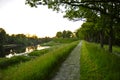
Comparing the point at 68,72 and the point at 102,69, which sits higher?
the point at 102,69

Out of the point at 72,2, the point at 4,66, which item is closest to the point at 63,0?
the point at 72,2

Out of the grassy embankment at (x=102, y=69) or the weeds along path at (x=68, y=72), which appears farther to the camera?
the weeds along path at (x=68, y=72)

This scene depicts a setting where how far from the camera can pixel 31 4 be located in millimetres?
13836

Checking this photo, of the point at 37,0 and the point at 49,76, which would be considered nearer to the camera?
the point at 37,0

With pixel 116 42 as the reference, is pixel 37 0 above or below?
above

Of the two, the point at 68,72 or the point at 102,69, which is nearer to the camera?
the point at 102,69

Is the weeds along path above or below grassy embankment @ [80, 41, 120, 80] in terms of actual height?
below

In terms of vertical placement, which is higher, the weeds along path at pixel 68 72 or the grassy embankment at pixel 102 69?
the grassy embankment at pixel 102 69

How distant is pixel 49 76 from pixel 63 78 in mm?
1164

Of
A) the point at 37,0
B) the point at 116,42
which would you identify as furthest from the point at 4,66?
the point at 116,42

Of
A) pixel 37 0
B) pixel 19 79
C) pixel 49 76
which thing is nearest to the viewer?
pixel 19 79

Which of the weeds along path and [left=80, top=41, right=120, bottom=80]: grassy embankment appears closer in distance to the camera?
[left=80, top=41, right=120, bottom=80]: grassy embankment

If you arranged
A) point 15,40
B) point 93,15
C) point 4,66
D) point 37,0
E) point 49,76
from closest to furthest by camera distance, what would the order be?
point 37,0 < point 49,76 < point 93,15 < point 4,66 < point 15,40

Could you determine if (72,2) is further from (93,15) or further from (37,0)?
(93,15)
